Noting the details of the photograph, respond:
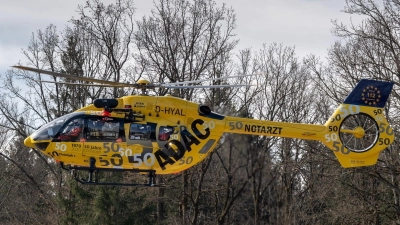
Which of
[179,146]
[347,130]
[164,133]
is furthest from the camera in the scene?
[347,130]

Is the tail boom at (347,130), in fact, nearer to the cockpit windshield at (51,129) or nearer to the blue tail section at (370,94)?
the blue tail section at (370,94)

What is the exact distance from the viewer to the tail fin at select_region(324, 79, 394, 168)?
15500 millimetres

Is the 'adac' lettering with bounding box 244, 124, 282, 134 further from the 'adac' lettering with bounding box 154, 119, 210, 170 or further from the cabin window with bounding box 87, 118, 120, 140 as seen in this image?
the cabin window with bounding box 87, 118, 120, 140

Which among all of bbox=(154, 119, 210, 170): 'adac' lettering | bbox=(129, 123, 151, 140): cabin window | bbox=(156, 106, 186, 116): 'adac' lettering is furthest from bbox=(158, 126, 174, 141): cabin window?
bbox=(156, 106, 186, 116): 'adac' lettering

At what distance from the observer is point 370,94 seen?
16.0 m

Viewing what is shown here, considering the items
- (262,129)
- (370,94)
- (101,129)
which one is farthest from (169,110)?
(370,94)

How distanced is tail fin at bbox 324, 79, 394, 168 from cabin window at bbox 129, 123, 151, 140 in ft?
17.0

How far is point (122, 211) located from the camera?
2692 centimetres

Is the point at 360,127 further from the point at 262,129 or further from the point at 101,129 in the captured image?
the point at 101,129

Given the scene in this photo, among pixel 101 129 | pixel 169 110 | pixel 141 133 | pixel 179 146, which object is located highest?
pixel 169 110

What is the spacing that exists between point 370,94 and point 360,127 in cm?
111

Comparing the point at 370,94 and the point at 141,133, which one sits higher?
the point at 370,94

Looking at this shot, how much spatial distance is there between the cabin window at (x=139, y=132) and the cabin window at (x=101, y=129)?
0.40m

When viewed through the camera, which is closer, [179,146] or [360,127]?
[179,146]
